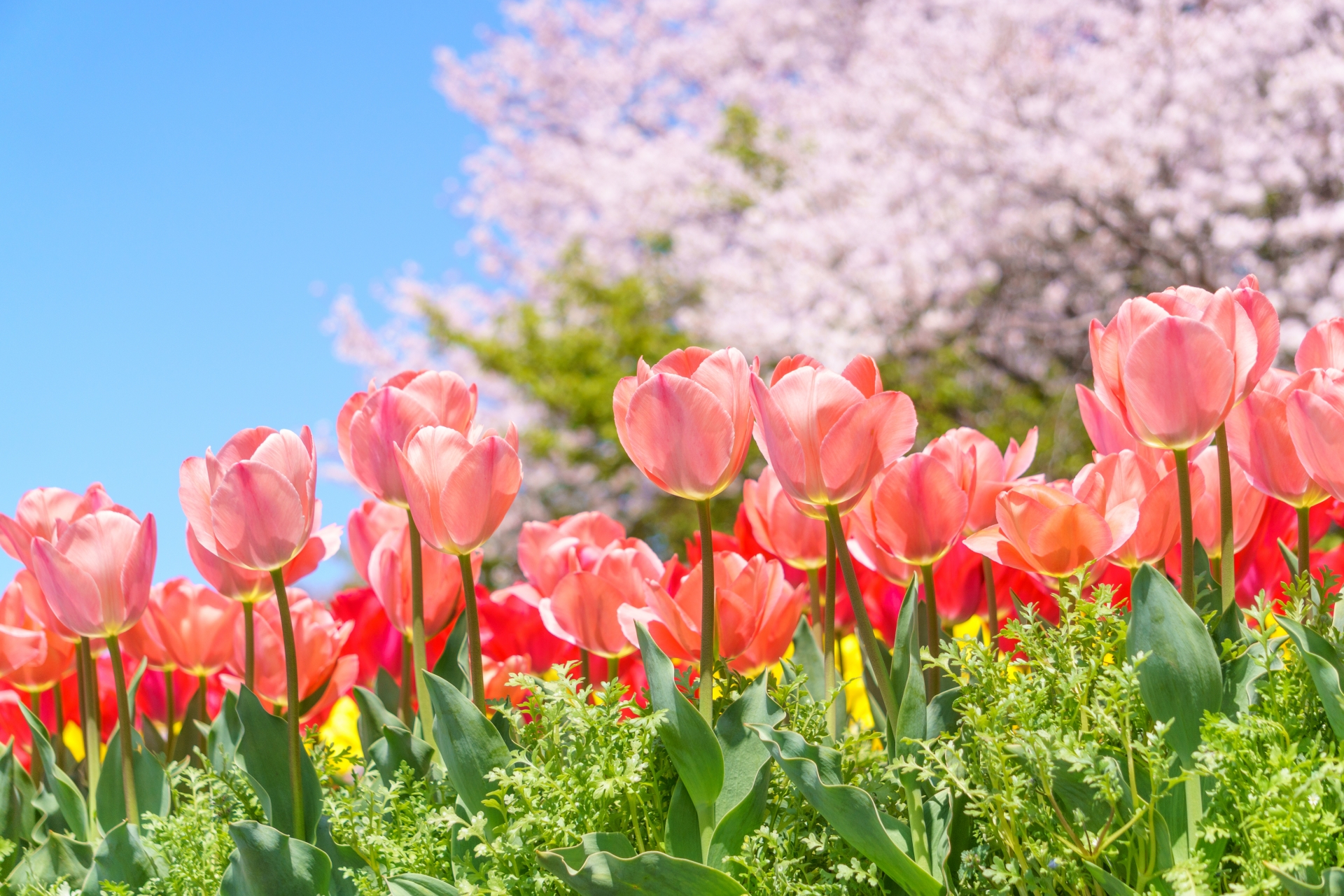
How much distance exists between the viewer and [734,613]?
1.09 meters

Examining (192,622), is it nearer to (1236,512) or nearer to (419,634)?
(419,634)

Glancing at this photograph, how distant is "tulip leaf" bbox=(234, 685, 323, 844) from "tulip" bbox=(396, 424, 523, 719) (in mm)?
262

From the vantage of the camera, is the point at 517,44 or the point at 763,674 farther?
the point at 517,44

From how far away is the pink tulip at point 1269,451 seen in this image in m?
1.03

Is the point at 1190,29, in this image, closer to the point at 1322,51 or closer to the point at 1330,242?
the point at 1322,51

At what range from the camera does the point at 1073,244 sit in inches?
338

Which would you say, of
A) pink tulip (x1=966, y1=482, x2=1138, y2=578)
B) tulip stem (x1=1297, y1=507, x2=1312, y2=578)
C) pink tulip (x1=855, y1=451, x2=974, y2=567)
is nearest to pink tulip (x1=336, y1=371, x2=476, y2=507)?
pink tulip (x1=855, y1=451, x2=974, y2=567)

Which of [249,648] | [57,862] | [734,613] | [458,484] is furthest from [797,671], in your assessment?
[57,862]

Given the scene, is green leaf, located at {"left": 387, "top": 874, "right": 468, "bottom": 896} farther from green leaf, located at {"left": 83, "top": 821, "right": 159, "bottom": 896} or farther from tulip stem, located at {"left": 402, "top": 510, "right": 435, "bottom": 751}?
green leaf, located at {"left": 83, "top": 821, "right": 159, "bottom": 896}

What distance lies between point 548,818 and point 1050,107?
26.4ft

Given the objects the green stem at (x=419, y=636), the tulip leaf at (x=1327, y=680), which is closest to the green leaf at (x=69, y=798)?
the green stem at (x=419, y=636)

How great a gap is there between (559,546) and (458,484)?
34 cm

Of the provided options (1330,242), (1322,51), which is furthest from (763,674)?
(1330,242)

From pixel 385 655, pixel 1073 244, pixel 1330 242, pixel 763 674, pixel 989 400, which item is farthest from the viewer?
pixel 989 400
